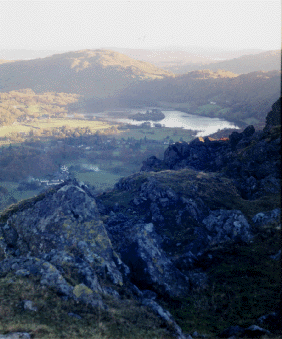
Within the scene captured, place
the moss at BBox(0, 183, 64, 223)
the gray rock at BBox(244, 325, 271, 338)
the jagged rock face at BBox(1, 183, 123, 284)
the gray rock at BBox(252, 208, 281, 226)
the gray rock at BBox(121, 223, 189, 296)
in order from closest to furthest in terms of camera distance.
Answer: the gray rock at BBox(244, 325, 271, 338), the gray rock at BBox(121, 223, 189, 296), the jagged rock face at BBox(1, 183, 123, 284), the moss at BBox(0, 183, 64, 223), the gray rock at BBox(252, 208, 281, 226)

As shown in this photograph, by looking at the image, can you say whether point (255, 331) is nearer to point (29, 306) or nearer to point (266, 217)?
point (29, 306)

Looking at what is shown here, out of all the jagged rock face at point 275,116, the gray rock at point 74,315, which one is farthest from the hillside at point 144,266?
the jagged rock face at point 275,116

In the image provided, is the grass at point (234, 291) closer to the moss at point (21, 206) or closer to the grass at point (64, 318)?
the grass at point (64, 318)

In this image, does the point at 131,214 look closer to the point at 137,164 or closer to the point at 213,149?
the point at 213,149

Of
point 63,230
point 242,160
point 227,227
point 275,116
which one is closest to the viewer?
point 63,230

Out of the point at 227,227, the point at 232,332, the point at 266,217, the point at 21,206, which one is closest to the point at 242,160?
the point at 266,217

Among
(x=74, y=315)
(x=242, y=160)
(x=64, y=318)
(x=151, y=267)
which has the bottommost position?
(x=151, y=267)

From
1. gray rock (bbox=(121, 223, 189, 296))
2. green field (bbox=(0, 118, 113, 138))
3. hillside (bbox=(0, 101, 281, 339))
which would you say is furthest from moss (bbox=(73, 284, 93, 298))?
green field (bbox=(0, 118, 113, 138))

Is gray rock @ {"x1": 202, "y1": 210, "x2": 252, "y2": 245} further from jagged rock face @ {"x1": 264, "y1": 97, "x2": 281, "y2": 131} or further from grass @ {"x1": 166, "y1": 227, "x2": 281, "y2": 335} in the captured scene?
jagged rock face @ {"x1": 264, "y1": 97, "x2": 281, "y2": 131}
